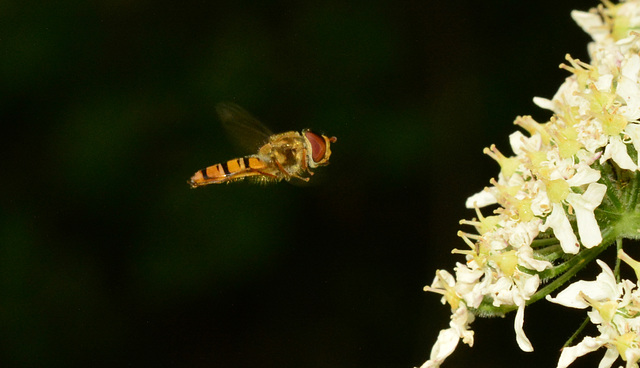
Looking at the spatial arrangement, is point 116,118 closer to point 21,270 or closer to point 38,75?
point 38,75

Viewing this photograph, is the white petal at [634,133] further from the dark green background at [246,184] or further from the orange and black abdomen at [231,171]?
the dark green background at [246,184]

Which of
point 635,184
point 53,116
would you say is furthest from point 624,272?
point 53,116

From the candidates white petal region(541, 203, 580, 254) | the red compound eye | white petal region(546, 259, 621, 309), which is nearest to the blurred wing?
the red compound eye

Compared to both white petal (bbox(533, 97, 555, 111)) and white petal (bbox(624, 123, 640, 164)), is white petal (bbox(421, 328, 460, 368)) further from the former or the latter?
white petal (bbox(533, 97, 555, 111))

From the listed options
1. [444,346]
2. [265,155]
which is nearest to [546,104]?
[444,346]

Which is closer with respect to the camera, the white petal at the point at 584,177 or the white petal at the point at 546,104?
the white petal at the point at 584,177

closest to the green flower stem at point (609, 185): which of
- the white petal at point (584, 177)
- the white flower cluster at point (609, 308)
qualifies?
the white petal at point (584, 177)
